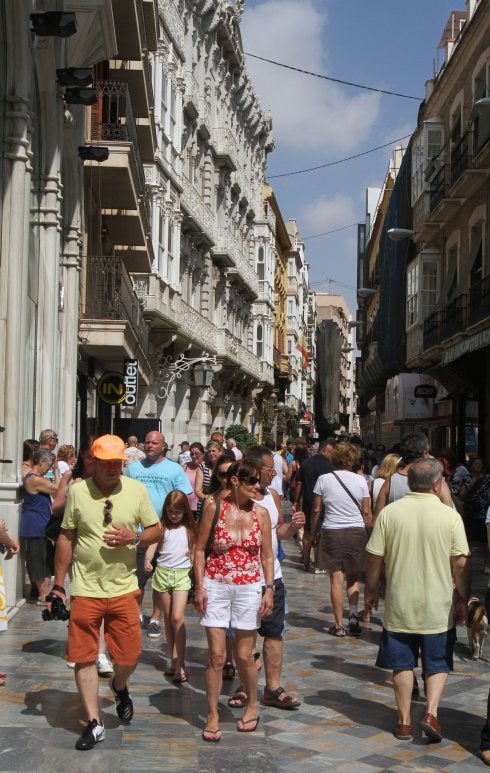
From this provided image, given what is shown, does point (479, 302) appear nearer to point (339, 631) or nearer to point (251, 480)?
point (339, 631)

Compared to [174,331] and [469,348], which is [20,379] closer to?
[469,348]

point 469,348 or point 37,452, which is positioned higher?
point 469,348

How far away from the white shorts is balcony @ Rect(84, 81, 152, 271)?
1350 cm

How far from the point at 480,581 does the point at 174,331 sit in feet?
55.5

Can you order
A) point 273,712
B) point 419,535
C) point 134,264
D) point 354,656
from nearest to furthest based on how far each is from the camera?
1. point 419,535
2. point 273,712
3. point 354,656
4. point 134,264

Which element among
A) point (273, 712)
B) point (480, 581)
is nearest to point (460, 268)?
point (480, 581)

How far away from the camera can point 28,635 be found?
372 inches

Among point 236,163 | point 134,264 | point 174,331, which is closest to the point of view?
point 134,264

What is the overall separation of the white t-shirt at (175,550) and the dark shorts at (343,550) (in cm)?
227

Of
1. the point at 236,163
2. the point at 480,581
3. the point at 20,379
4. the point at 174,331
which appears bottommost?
the point at 480,581

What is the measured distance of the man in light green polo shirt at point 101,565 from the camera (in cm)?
616

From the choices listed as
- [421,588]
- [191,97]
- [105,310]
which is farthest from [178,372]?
[421,588]

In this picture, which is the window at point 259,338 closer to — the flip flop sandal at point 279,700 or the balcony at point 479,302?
the balcony at point 479,302

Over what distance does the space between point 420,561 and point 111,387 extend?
531 inches
